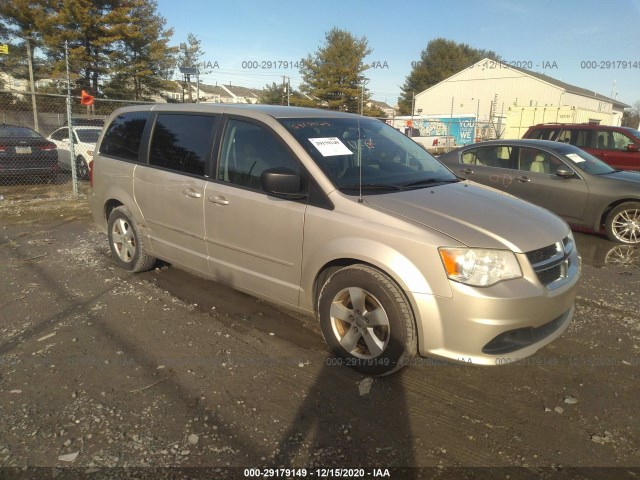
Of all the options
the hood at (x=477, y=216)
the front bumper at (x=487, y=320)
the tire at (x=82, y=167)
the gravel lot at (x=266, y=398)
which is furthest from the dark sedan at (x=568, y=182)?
the tire at (x=82, y=167)

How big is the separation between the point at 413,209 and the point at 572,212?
527cm

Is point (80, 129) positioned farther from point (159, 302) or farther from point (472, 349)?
point (472, 349)

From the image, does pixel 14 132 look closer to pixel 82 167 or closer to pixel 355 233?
pixel 82 167

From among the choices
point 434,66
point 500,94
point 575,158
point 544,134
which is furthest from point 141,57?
point 434,66

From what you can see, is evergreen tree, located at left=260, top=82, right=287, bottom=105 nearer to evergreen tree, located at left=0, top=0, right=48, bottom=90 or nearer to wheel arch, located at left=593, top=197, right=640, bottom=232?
evergreen tree, located at left=0, top=0, right=48, bottom=90

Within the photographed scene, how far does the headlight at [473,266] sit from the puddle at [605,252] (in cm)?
385

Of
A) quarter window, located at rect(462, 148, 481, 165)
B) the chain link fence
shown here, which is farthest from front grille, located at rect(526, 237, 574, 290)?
the chain link fence

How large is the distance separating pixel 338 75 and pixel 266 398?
34853 millimetres

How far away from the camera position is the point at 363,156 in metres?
3.66

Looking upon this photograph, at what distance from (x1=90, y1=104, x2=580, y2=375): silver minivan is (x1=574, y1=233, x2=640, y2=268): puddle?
3.07 meters

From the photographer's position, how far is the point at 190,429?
8.38 ft

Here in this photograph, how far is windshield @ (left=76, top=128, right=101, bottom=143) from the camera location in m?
11.9

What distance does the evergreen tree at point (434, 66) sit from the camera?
220ft

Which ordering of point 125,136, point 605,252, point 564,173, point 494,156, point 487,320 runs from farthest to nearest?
point 494,156 < point 564,173 < point 605,252 < point 125,136 < point 487,320
